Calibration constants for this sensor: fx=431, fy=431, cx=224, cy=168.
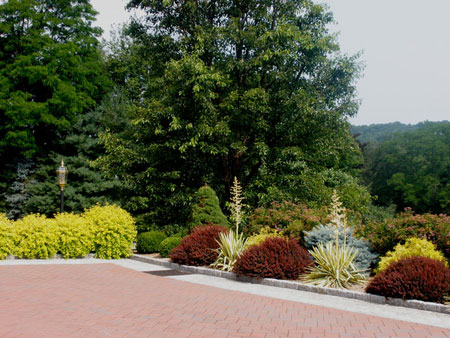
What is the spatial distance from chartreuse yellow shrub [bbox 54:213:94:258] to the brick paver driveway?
4.19 metres

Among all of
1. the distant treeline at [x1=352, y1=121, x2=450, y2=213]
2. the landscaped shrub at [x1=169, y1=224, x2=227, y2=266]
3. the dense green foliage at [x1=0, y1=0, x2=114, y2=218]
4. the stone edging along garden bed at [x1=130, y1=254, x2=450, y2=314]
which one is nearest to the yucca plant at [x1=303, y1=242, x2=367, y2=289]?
the stone edging along garden bed at [x1=130, y1=254, x2=450, y2=314]

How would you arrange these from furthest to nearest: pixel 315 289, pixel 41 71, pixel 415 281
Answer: pixel 41 71 < pixel 315 289 < pixel 415 281

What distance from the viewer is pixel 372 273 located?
1052 centimetres

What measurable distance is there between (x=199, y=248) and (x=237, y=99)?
701 cm

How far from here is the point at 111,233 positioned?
14438 mm

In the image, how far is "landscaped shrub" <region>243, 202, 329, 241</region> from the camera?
1239 cm

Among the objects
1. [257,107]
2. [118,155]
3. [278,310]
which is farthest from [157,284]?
[118,155]

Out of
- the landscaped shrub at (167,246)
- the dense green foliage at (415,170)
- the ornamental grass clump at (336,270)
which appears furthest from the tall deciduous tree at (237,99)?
the dense green foliage at (415,170)

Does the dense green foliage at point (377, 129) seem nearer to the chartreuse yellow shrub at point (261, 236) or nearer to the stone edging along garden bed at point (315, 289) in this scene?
the chartreuse yellow shrub at point (261, 236)

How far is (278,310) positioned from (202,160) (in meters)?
11.6

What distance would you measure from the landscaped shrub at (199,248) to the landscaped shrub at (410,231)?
13.5 ft

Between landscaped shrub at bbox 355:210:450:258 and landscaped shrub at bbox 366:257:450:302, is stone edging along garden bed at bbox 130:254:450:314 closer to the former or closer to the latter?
landscaped shrub at bbox 366:257:450:302

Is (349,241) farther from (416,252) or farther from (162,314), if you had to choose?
(162,314)

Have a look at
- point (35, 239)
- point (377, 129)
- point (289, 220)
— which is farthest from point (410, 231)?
point (377, 129)
